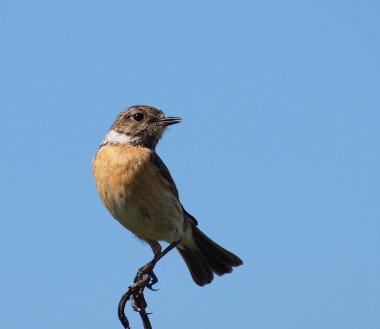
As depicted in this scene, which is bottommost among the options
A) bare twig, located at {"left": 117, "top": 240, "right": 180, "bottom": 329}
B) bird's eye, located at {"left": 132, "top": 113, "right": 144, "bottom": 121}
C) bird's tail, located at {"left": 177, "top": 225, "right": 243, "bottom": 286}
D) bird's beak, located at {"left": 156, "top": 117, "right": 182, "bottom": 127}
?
bare twig, located at {"left": 117, "top": 240, "right": 180, "bottom": 329}

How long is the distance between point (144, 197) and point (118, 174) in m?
0.38

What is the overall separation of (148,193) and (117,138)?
3.56ft

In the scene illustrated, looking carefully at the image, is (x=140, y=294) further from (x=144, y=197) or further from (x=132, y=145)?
(x=132, y=145)

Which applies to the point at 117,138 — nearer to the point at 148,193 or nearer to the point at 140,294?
the point at 148,193

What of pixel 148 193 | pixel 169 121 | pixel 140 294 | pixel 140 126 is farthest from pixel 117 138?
pixel 140 294

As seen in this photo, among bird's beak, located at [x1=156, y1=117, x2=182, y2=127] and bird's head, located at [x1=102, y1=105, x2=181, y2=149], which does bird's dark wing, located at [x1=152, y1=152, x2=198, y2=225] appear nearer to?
bird's head, located at [x1=102, y1=105, x2=181, y2=149]

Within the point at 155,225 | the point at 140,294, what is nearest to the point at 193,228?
the point at 155,225

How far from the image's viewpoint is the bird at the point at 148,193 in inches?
344

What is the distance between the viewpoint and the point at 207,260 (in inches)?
399

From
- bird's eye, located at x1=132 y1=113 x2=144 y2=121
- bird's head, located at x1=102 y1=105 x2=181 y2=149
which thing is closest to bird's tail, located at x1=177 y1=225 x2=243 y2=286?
bird's head, located at x1=102 y1=105 x2=181 y2=149

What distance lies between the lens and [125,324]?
18.1 ft

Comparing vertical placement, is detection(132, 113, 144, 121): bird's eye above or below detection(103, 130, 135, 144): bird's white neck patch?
above

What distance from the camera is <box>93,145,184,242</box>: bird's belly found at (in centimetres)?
869

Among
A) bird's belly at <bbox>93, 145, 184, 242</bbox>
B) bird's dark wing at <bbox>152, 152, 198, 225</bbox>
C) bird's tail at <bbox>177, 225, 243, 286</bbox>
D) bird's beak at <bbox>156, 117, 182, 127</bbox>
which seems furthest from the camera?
bird's tail at <bbox>177, 225, 243, 286</bbox>
